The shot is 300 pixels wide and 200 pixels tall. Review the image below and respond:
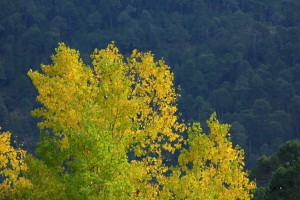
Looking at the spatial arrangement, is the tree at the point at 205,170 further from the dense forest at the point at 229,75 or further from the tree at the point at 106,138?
the dense forest at the point at 229,75

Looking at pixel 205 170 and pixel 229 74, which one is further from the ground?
pixel 229 74

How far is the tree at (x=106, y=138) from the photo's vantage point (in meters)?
19.3

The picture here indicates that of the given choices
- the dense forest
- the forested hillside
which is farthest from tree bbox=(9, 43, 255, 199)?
the forested hillside

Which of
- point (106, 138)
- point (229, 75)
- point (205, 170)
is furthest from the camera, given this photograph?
point (229, 75)

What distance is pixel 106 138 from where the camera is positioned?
1939cm

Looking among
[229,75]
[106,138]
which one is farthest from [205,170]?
[229,75]

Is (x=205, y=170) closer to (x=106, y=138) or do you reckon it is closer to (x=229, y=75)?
(x=106, y=138)

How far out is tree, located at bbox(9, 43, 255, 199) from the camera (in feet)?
63.3

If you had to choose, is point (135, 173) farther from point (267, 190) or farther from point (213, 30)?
point (213, 30)

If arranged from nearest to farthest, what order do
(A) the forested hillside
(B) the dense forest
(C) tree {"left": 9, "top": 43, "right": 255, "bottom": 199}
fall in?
(C) tree {"left": 9, "top": 43, "right": 255, "bottom": 199}, (B) the dense forest, (A) the forested hillside

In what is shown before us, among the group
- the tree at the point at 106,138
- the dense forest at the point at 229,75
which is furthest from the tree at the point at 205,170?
the dense forest at the point at 229,75

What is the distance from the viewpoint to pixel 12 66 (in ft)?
610

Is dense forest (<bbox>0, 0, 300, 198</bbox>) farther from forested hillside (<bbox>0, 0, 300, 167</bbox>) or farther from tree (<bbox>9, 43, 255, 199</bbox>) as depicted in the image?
tree (<bbox>9, 43, 255, 199</bbox>)

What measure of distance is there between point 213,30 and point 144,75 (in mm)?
177089
